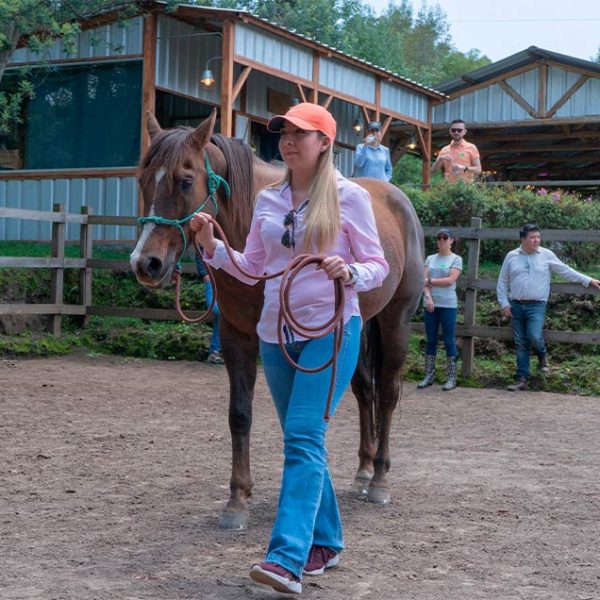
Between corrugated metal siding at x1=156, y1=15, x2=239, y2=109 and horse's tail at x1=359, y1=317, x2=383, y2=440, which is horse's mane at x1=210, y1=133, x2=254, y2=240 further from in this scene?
Answer: corrugated metal siding at x1=156, y1=15, x2=239, y2=109

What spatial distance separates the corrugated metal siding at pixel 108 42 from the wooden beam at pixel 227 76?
65.4 inches

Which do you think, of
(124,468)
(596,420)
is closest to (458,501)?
(124,468)

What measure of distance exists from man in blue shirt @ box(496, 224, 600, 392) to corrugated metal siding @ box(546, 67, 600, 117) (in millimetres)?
11482

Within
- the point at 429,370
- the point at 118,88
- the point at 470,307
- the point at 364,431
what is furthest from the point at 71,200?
the point at 364,431

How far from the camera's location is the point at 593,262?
42.4 ft

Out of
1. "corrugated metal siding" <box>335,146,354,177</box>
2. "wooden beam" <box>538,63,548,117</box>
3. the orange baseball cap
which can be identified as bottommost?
the orange baseball cap

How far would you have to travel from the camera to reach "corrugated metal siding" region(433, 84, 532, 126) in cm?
2138

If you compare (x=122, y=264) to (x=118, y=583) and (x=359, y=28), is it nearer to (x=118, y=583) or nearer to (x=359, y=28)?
(x=118, y=583)

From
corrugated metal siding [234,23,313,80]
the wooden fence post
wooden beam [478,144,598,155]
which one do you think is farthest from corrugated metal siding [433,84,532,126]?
the wooden fence post

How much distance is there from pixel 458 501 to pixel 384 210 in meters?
1.74

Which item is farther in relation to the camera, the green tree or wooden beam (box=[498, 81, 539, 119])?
wooden beam (box=[498, 81, 539, 119])

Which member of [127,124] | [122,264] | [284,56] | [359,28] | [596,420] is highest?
[359,28]

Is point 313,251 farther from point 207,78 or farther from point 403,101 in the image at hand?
point 403,101

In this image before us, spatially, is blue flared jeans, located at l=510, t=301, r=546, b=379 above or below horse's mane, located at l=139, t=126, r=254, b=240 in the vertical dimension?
below
